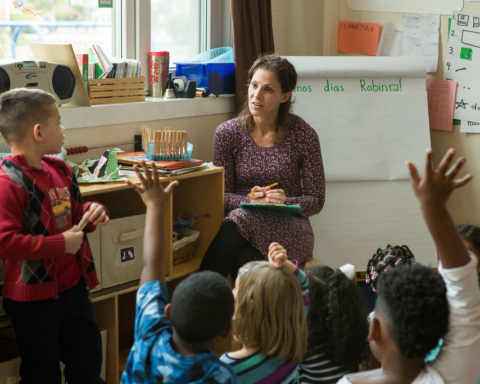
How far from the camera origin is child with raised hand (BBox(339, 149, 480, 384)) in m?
0.90

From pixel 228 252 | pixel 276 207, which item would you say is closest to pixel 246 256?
pixel 228 252

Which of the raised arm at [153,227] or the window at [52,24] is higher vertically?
the window at [52,24]

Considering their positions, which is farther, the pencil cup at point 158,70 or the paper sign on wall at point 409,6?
the paper sign on wall at point 409,6

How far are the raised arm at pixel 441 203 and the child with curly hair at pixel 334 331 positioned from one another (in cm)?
56

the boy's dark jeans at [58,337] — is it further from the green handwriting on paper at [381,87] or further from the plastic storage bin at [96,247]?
the green handwriting on paper at [381,87]

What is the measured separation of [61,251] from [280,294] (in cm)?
66

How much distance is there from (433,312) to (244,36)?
2260 mm

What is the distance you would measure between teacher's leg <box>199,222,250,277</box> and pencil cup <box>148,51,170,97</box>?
855mm

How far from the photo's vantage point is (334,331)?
1.44 metres

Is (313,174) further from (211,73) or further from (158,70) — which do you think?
(158,70)

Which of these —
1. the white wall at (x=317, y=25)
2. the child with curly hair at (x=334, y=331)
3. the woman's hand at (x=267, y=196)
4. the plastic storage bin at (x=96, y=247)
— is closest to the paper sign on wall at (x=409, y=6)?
the white wall at (x=317, y=25)

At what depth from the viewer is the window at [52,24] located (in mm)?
2279

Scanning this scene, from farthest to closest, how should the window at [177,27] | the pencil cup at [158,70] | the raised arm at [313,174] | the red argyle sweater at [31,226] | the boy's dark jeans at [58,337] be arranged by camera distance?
the window at [177,27], the pencil cup at [158,70], the raised arm at [313,174], the boy's dark jeans at [58,337], the red argyle sweater at [31,226]

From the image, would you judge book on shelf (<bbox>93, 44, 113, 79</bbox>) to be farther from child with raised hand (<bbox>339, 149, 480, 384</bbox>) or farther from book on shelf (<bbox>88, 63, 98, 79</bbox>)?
child with raised hand (<bbox>339, 149, 480, 384</bbox>)
